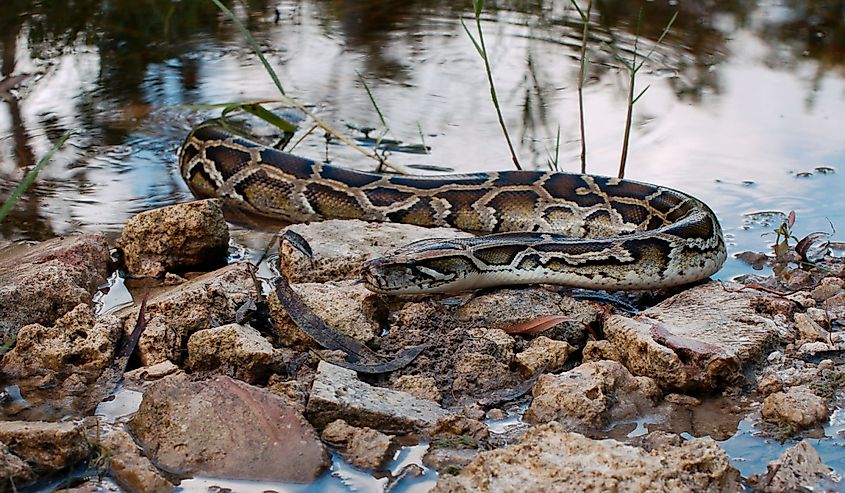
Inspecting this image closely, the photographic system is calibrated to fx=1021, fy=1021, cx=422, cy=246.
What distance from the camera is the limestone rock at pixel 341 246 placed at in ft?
21.2

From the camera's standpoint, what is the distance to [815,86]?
11.4 m

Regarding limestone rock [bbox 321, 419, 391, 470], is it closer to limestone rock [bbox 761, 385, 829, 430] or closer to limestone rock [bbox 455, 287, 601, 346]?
limestone rock [bbox 455, 287, 601, 346]

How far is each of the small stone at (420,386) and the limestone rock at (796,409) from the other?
1.62 meters

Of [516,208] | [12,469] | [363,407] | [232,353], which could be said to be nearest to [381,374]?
[363,407]

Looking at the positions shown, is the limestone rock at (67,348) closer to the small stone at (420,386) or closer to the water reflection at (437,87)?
the small stone at (420,386)

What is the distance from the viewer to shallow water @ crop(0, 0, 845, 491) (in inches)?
339

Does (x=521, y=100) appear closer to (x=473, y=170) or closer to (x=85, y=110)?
(x=473, y=170)

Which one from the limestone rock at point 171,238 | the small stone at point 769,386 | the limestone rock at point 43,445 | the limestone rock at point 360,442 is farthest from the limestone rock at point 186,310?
the small stone at point 769,386

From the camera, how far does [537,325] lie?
583 cm

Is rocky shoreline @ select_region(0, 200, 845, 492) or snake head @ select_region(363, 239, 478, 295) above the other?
snake head @ select_region(363, 239, 478, 295)

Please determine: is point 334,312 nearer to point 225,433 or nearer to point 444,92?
point 225,433

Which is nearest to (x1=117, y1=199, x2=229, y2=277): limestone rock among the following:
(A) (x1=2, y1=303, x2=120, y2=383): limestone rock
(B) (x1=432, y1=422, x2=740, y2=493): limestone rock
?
(A) (x1=2, y1=303, x2=120, y2=383): limestone rock

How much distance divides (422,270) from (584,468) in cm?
230

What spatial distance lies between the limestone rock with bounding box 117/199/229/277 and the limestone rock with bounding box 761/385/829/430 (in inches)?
144
